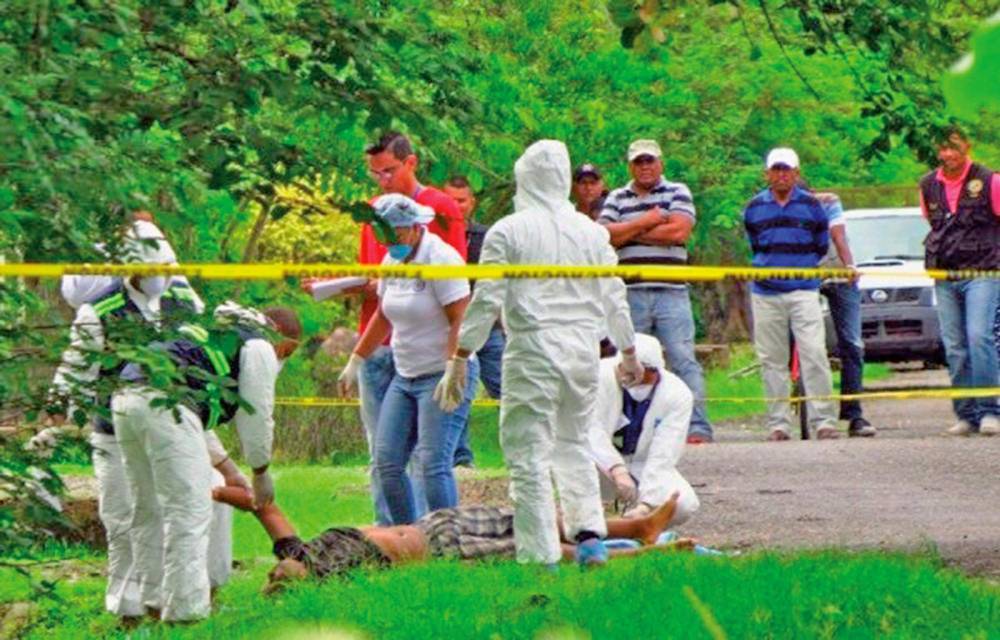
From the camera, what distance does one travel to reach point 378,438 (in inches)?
445

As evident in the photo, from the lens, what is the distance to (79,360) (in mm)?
7512

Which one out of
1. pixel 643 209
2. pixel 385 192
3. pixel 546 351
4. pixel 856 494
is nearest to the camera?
pixel 546 351

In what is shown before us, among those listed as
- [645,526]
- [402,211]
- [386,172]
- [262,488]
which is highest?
[386,172]

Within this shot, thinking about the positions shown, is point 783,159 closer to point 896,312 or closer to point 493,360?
point 493,360

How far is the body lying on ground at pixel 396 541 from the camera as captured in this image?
1009 cm

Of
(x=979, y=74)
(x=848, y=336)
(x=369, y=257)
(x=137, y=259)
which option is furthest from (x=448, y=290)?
(x=979, y=74)

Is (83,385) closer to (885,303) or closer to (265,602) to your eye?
(265,602)

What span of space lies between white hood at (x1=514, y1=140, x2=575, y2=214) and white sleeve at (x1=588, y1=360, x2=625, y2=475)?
138 centimetres

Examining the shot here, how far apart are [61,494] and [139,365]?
0.51 m

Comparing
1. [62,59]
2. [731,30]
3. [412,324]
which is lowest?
[412,324]

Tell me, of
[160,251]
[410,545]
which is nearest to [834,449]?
[410,545]

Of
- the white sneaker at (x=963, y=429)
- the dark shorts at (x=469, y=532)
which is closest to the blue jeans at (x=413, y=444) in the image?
→ the dark shorts at (x=469, y=532)

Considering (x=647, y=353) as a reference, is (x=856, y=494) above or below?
below

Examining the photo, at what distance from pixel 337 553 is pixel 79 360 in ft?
9.35
